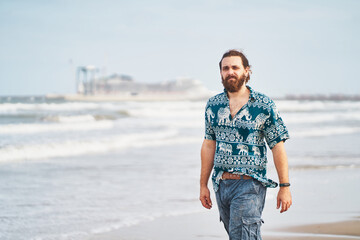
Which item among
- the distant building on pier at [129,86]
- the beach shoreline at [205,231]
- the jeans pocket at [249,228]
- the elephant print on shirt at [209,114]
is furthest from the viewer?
the distant building on pier at [129,86]

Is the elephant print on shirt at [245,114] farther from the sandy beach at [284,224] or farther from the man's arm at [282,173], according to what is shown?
the sandy beach at [284,224]

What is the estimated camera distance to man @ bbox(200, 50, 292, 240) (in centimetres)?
254

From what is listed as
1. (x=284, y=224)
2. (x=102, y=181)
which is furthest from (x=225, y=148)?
(x=102, y=181)

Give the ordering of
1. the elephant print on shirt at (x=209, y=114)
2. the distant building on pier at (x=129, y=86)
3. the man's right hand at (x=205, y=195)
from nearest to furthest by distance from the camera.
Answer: the elephant print on shirt at (x=209, y=114), the man's right hand at (x=205, y=195), the distant building on pier at (x=129, y=86)

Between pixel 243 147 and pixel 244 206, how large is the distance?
0.97ft

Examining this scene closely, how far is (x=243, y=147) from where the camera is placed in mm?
2553

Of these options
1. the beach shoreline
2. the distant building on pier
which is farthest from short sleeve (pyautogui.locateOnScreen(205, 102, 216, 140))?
the distant building on pier

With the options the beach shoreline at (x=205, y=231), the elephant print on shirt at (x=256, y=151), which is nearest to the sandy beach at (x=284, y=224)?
the beach shoreline at (x=205, y=231)

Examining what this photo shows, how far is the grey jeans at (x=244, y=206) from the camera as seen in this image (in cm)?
254

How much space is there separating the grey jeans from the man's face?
0.48 metres

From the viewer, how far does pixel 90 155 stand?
417 inches

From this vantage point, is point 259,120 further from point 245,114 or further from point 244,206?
point 244,206

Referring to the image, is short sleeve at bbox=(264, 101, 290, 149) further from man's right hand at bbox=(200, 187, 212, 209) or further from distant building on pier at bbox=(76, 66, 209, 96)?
distant building on pier at bbox=(76, 66, 209, 96)

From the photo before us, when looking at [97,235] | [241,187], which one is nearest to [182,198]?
[97,235]
